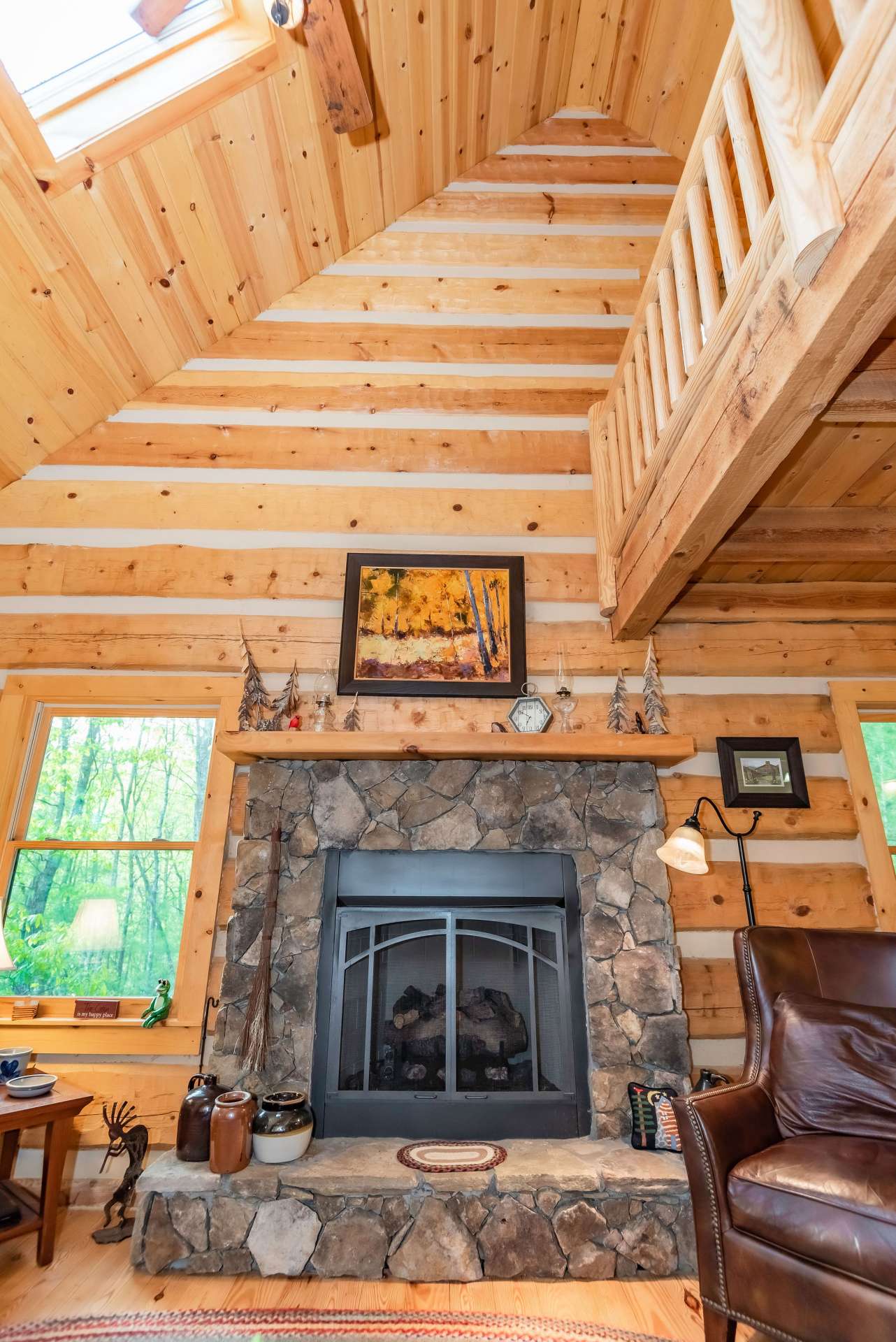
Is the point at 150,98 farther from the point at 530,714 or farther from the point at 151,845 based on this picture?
the point at 151,845

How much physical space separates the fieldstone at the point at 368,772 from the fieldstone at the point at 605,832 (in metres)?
0.86

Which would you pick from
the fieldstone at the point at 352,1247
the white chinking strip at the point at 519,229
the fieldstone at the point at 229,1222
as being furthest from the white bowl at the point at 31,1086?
the white chinking strip at the point at 519,229

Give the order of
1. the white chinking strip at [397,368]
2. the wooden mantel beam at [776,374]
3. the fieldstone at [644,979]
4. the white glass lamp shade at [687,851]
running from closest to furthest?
the wooden mantel beam at [776,374]
the white glass lamp shade at [687,851]
the fieldstone at [644,979]
the white chinking strip at [397,368]

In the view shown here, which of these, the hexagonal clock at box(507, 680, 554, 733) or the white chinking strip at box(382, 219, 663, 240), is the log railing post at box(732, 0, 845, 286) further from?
the white chinking strip at box(382, 219, 663, 240)

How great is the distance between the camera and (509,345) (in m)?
3.98

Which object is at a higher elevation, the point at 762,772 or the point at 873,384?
the point at 873,384

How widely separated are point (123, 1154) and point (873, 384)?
3.67 m

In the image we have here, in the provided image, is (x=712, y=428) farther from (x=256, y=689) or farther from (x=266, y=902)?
(x=266, y=902)

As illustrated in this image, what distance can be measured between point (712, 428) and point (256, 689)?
2.12 meters

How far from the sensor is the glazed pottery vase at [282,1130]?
2408 mm

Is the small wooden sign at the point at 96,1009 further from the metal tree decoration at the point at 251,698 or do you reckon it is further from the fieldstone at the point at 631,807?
the fieldstone at the point at 631,807

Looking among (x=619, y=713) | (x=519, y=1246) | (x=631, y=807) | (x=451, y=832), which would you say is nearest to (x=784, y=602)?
(x=619, y=713)

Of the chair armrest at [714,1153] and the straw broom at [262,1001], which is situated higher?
the straw broom at [262,1001]

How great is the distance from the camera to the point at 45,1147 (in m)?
2.39
